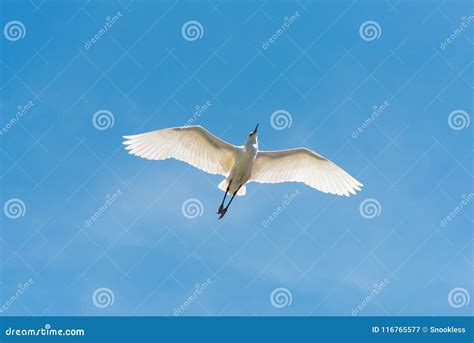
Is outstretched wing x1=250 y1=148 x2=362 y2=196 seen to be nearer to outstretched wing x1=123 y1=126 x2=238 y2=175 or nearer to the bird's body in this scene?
the bird's body

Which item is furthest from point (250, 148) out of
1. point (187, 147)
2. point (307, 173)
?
point (307, 173)

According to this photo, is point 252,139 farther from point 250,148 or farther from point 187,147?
point 187,147

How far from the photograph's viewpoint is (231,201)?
2086 centimetres

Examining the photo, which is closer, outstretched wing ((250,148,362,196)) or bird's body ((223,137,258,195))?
bird's body ((223,137,258,195))

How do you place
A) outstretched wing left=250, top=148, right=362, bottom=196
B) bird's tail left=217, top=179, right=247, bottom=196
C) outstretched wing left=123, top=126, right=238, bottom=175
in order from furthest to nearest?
outstretched wing left=250, top=148, right=362, bottom=196, bird's tail left=217, top=179, right=247, bottom=196, outstretched wing left=123, top=126, right=238, bottom=175

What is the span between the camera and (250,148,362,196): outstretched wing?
2066 centimetres

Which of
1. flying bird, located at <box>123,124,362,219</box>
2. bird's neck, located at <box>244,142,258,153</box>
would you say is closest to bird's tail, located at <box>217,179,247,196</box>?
flying bird, located at <box>123,124,362,219</box>

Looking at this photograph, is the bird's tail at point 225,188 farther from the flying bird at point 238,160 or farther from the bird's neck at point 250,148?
the bird's neck at point 250,148

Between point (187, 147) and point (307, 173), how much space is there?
401 centimetres

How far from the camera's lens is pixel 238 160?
19.9m

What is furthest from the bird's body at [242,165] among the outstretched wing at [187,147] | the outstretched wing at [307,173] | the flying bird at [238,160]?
the outstretched wing at [307,173]

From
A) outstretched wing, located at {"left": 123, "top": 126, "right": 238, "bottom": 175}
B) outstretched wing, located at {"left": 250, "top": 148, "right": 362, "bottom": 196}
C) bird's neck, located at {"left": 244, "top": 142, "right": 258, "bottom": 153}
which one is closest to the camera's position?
outstretched wing, located at {"left": 123, "top": 126, "right": 238, "bottom": 175}
